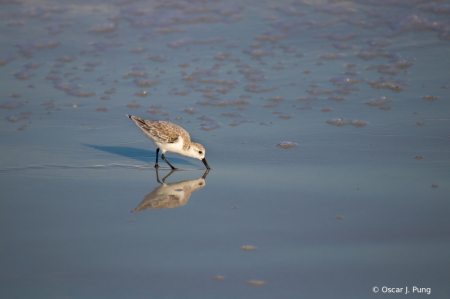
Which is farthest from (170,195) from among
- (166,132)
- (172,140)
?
(166,132)

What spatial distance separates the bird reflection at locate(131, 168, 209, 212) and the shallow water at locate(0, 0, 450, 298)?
25 mm

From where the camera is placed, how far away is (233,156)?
5965mm

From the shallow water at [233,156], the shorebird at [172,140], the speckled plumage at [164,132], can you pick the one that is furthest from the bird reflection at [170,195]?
the speckled plumage at [164,132]

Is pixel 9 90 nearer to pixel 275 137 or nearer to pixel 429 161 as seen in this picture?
pixel 275 137

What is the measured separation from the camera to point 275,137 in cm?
649

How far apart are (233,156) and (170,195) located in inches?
54.1

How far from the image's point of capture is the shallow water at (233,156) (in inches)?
136

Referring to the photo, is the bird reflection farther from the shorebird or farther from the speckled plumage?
the speckled plumage

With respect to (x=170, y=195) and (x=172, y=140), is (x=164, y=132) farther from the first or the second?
(x=170, y=195)

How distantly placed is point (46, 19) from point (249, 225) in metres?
11.4

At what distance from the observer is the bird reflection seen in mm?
4602

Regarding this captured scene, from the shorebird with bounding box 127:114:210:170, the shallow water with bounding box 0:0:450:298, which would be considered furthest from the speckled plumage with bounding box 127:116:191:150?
the shallow water with bounding box 0:0:450:298

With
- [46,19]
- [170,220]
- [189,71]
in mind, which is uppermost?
[46,19]

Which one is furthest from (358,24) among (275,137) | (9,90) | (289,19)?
(9,90)
